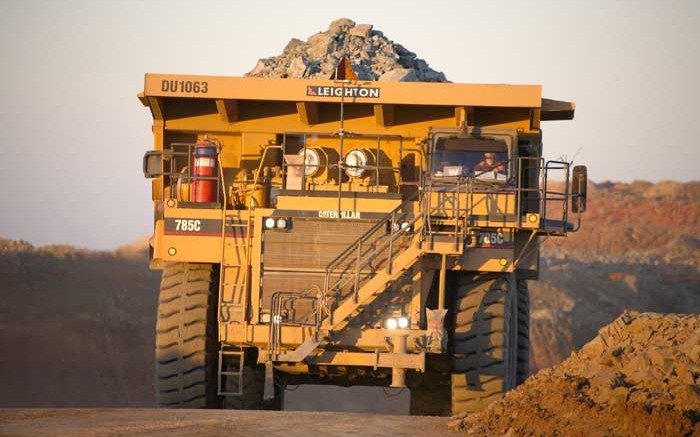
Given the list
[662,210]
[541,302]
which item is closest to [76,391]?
[541,302]

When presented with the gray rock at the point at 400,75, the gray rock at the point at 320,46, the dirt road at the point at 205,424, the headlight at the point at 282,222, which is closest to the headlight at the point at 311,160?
the headlight at the point at 282,222

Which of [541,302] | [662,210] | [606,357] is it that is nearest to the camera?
[606,357]

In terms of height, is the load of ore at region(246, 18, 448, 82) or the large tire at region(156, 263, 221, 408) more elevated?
the load of ore at region(246, 18, 448, 82)

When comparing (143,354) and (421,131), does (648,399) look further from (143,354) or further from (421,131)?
(143,354)

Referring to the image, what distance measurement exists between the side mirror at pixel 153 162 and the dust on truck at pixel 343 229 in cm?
2

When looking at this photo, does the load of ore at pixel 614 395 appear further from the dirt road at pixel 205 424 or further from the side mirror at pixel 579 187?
the side mirror at pixel 579 187

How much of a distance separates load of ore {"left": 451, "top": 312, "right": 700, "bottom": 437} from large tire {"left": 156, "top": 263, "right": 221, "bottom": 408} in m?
4.28

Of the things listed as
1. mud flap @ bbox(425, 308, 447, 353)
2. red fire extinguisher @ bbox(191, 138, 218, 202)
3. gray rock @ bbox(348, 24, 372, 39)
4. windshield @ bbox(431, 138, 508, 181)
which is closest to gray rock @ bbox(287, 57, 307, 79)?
gray rock @ bbox(348, 24, 372, 39)

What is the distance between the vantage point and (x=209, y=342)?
1838cm

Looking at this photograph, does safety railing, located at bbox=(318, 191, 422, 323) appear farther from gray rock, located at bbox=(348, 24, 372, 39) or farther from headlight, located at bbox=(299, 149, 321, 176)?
gray rock, located at bbox=(348, 24, 372, 39)

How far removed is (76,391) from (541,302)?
64.4 ft

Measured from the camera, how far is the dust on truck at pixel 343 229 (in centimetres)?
1767

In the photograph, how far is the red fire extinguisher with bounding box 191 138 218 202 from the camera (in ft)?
60.7

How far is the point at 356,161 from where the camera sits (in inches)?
757
